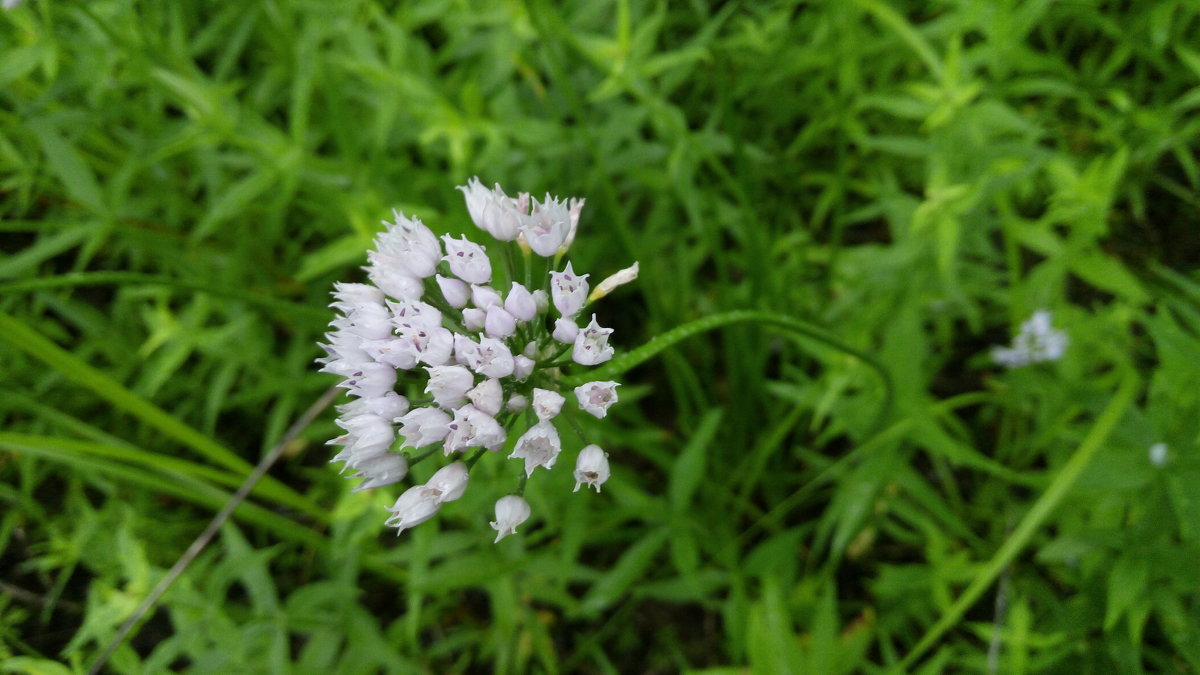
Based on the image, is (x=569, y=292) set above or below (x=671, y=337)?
above

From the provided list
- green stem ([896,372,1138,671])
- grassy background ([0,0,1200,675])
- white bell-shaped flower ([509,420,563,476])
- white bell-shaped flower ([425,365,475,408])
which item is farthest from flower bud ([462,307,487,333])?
green stem ([896,372,1138,671])

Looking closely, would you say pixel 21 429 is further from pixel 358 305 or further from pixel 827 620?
pixel 827 620

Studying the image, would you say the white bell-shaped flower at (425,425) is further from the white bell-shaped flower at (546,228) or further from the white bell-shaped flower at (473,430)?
the white bell-shaped flower at (546,228)

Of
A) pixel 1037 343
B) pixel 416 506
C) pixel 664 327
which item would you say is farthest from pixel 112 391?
pixel 1037 343

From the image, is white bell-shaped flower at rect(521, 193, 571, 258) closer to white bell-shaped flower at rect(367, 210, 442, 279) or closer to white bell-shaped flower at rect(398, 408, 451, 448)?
white bell-shaped flower at rect(367, 210, 442, 279)

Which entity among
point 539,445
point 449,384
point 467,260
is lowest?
point 539,445

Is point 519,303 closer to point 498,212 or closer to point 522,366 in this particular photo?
point 522,366

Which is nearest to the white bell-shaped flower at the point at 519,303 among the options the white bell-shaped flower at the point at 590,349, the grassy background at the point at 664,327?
the white bell-shaped flower at the point at 590,349
